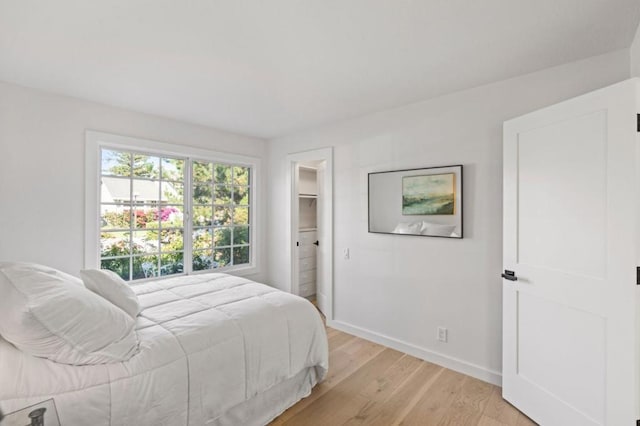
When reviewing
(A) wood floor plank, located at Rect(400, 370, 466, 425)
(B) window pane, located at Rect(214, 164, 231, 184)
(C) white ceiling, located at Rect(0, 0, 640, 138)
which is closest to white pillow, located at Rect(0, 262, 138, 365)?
(C) white ceiling, located at Rect(0, 0, 640, 138)

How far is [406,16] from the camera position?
160 cm

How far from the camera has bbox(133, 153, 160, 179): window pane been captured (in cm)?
326

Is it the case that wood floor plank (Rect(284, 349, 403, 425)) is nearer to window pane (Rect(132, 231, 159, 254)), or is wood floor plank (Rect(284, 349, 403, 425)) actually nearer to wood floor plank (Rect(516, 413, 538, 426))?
wood floor plank (Rect(516, 413, 538, 426))

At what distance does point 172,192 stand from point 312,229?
6.94 feet

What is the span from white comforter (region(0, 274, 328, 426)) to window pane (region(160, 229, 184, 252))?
0.97 metres

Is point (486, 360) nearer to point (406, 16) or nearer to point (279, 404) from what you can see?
point (279, 404)

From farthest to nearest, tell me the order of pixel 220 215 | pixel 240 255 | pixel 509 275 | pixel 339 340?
pixel 240 255 < pixel 220 215 < pixel 339 340 < pixel 509 275

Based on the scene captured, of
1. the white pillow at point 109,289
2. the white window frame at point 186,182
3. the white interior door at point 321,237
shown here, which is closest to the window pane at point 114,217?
the white window frame at point 186,182

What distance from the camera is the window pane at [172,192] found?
347 cm

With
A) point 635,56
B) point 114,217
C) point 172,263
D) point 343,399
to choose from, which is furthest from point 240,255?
point 635,56

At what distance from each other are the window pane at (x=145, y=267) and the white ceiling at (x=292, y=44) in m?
1.66

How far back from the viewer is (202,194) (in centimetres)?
379

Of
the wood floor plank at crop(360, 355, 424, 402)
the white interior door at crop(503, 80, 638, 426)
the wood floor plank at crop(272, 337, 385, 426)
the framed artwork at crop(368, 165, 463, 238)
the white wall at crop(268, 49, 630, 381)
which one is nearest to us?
the white interior door at crop(503, 80, 638, 426)

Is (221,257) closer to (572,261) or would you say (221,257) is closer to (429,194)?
(429,194)
